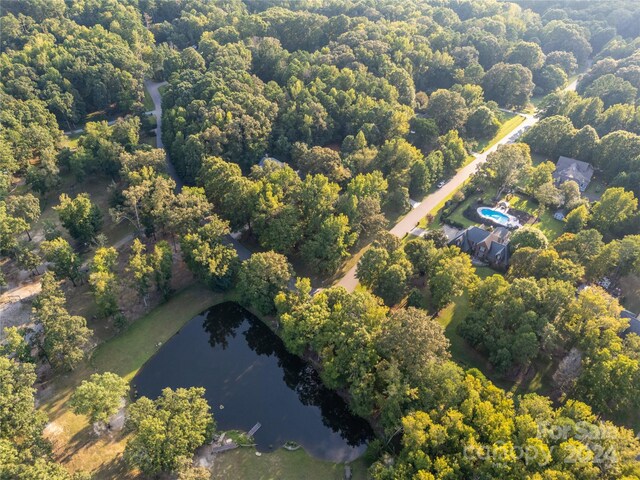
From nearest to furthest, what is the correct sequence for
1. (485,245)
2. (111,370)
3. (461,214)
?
(111,370), (485,245), (461,214)

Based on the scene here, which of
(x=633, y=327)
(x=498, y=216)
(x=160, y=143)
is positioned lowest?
(x=160, y=143)

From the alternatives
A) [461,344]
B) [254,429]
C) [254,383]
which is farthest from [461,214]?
[254,429]

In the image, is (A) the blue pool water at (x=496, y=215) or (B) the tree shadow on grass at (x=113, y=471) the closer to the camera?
(B) the tree shadow on grass at (x=113, y=471)

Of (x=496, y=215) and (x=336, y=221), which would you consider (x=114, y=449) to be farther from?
(x=496, y=215)

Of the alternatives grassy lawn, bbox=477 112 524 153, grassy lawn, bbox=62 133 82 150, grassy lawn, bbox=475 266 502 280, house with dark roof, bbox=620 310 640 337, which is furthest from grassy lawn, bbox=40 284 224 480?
grassy lawn, bbox=477 112 524 153

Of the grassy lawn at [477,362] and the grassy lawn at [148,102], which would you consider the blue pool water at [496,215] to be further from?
the grassy lawn at [148,102]

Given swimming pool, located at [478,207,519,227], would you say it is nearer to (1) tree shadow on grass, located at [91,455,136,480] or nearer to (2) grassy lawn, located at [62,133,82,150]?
(1) tree shadow on grass, located at [91,455,136,480]

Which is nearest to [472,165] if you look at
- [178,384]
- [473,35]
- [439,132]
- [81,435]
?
[439,132]

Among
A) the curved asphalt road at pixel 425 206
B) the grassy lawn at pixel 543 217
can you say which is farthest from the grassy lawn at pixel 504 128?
the grassy lawn at pixel 543 217
